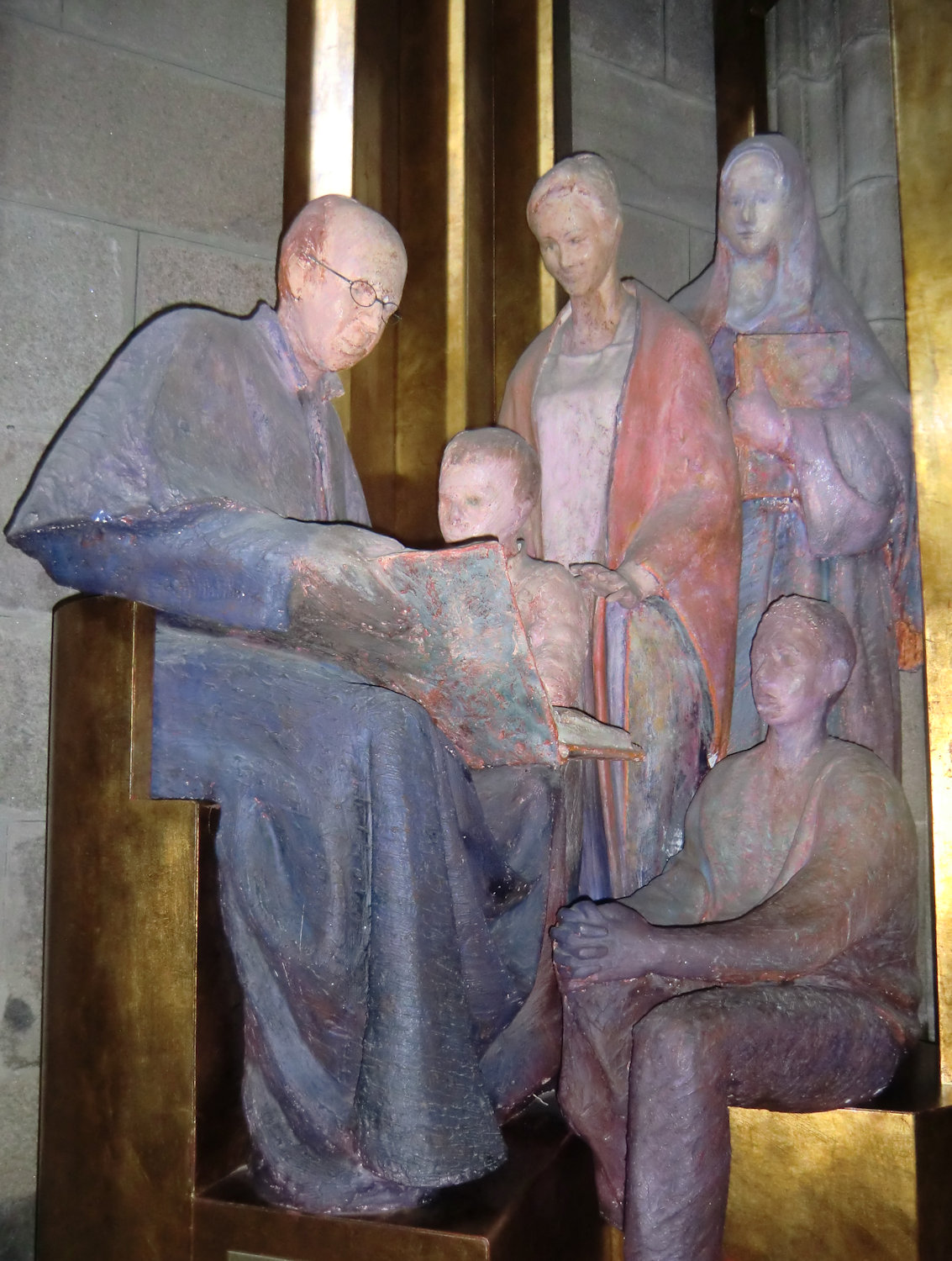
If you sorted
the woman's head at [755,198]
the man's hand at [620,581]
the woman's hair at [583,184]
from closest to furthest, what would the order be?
the man's hand at [620,581]
the woman's hair at [583,184]
the woman's head at [755,198]

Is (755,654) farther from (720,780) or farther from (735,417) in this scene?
(735,417)

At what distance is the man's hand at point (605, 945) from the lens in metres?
2.12

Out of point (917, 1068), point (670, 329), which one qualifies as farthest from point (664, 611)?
point (917, 1068)

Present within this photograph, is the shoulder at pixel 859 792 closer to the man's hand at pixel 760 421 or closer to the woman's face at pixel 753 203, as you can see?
the man's hand at pixel 760 421

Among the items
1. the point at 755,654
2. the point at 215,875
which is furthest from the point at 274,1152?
the point at 755,654

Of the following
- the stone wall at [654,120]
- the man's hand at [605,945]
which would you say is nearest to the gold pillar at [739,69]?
the stone wall at [654,120]

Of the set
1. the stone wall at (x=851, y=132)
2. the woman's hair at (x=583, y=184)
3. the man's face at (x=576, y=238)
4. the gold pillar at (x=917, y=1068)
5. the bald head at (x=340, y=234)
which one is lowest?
the gold pillar at (x=917, y=1068)

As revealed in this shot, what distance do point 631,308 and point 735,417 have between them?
345 mm

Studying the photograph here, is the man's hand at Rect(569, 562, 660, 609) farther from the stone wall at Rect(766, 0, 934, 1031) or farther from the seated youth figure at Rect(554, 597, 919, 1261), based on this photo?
the stone wall at Rect(766, 0, 934, 1031)

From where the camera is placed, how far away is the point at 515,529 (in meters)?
2.54

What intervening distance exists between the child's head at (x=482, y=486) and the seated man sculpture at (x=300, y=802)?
40cm

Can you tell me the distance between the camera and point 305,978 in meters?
2.00

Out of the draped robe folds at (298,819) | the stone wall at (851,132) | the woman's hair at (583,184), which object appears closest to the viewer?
the draped robe folds at (298,819)

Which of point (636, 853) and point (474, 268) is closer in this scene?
point (636, 853)
